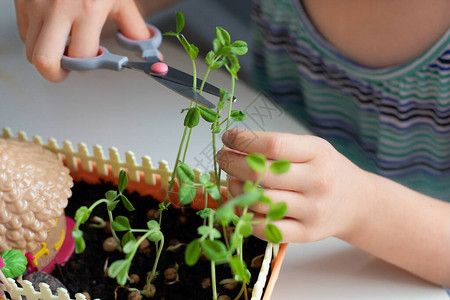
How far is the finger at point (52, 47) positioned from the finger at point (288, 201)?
0.23m

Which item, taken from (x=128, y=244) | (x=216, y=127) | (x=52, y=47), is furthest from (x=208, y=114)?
(x=52, y=47)

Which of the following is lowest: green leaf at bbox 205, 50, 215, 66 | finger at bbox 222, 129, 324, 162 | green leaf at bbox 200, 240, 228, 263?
finger at bbox 222, 129, 324, 162

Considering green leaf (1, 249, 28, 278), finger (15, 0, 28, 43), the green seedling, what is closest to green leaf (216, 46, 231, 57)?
the green seedling

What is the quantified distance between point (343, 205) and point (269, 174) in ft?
0.35

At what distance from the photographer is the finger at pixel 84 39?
51 centimetres

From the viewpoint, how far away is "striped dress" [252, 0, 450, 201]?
2.16ft

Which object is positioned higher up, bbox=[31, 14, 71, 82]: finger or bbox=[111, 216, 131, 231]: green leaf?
bbox=[31, 14, 71, 82]: finger

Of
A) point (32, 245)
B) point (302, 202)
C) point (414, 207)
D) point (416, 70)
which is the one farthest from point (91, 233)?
point (416, 70)

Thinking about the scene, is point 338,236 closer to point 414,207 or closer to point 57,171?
point 414,207

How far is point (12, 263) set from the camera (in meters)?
0.38

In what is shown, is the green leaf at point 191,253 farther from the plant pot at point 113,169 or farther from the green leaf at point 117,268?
the plant pot at point 113,169

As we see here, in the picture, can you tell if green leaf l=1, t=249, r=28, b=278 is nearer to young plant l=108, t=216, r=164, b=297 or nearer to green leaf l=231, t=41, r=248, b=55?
young plant l=108, t=216, r=164, b=297

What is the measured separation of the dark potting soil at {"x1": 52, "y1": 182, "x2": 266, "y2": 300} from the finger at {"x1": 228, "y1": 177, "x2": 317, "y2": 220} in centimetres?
5

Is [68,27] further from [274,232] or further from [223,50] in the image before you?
[274,232]
